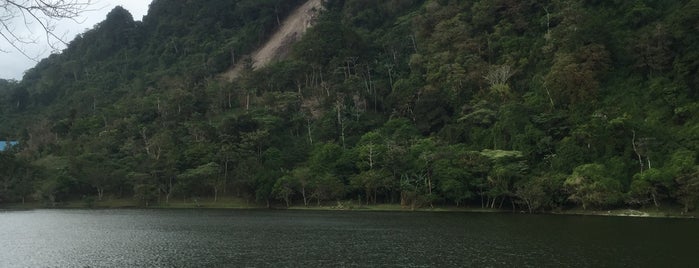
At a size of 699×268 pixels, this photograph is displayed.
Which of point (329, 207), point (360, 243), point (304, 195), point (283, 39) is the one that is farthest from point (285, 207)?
point (283, 39)

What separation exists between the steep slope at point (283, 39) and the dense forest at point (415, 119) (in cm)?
417

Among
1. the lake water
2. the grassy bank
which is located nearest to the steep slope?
the grassy bank

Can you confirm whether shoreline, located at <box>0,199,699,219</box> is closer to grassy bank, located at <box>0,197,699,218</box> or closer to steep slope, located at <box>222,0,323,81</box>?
grassy bank, located at <box>0,197,699,218</box>

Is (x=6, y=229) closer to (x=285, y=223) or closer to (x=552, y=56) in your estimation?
(x=285, y=223)

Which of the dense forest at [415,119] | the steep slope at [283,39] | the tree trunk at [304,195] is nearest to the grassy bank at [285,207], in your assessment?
the tree trunk at [304,195]

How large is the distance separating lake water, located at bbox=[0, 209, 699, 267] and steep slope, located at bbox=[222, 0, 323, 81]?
7758 cm

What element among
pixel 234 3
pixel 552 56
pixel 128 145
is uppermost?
pixel 234 3

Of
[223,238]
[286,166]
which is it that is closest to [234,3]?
[286,166]

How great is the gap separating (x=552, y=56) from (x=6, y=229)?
76.8 metres

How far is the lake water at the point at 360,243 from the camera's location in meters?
32.1

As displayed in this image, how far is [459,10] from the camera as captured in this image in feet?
335

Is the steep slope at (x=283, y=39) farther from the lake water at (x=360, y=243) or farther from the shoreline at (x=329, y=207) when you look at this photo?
the lake water at (x=360, y=243)

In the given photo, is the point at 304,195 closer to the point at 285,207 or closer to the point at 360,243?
the point at 285,207

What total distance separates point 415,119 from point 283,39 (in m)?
55.1
